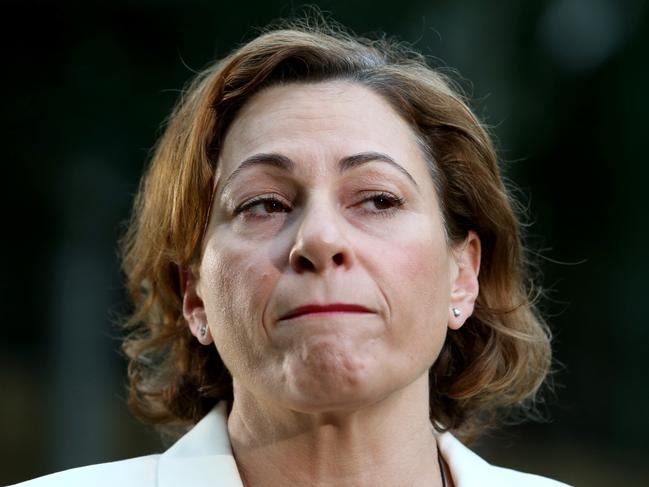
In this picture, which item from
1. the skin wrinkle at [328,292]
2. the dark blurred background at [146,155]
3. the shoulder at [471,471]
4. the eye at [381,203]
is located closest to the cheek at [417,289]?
the skin wrinkle at [328,292]

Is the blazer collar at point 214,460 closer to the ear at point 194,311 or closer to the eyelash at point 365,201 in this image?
the ear at point 194,311

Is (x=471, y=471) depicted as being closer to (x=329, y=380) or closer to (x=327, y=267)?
(x=329, y=380)

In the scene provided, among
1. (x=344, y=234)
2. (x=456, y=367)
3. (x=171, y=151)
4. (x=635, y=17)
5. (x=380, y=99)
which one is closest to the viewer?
(x=344, y=234)

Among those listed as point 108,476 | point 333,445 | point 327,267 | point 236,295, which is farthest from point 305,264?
point 108,476

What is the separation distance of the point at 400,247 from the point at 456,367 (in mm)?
922

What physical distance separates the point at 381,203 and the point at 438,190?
0.35 metres

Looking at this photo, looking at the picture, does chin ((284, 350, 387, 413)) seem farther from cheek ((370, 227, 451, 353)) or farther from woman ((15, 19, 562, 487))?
cheek ((370, 227, 451, 353))

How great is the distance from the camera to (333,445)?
301 cm

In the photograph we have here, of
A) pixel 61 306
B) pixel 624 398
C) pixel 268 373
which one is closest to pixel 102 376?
pixel 61 306

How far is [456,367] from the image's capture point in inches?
147

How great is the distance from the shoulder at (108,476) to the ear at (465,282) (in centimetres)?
95

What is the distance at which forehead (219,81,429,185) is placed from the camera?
3027 millimetres

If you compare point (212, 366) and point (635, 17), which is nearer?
point (212, 366)

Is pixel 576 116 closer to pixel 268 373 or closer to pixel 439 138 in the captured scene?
pixel 439 138
